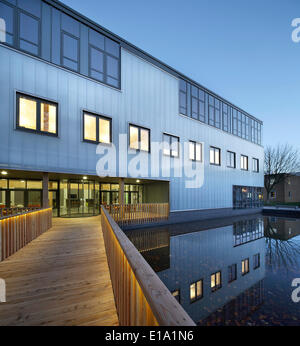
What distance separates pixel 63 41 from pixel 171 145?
10.3 metres

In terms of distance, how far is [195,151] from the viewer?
1792cm

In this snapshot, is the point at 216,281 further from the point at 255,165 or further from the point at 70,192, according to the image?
the point at 255,165

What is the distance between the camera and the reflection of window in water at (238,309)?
3.99 metres

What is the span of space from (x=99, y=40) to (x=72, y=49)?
7.21 feet

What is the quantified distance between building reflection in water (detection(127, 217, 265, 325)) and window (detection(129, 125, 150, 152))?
6.38m

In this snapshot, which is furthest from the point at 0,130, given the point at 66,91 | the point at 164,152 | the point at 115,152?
the point at 164,152

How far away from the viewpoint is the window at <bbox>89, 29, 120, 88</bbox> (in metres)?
12.1

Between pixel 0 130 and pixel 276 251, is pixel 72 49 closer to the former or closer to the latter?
pixel 0 130

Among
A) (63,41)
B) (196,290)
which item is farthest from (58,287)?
(63,41)

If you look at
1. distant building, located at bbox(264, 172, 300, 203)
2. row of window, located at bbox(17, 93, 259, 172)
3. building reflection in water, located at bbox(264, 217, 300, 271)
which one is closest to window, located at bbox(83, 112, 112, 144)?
row of window, located at bbox(17, 93, 259, 172)

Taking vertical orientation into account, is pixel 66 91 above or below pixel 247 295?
above

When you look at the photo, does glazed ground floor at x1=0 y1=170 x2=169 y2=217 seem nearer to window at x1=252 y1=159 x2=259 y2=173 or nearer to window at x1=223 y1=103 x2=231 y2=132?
window at x1=223 y1=103 x2=231 y2=132

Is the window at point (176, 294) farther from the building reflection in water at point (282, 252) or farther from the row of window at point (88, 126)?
the row of window at point (88, 126)

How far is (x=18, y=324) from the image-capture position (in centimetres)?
273
